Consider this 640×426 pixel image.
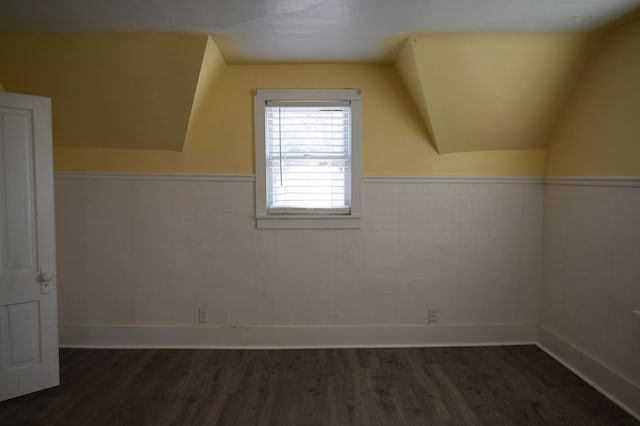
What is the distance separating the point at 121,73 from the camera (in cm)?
338

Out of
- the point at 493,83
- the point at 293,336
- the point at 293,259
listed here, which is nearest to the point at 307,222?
the point at 293,259

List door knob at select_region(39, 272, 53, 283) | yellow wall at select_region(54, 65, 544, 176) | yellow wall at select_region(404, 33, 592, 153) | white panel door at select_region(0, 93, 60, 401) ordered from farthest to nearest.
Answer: yellow wall at select_region(54, 65, 544, 176)
yellow wall at select_region(404, 33, 592, 153)
door knob at select_region(39, 272, 53, 283)
white panel door at select_region(0, 93, 60, 401)

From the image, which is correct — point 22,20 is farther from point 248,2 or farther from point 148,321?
point 148,321

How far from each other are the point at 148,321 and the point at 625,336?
3.89 meters

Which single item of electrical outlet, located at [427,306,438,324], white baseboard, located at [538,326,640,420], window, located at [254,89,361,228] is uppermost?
window, located at [254,89,361,228]

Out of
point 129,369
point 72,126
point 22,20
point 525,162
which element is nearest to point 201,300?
point 129,369

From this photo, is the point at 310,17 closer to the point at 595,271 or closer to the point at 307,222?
the point at 307,222

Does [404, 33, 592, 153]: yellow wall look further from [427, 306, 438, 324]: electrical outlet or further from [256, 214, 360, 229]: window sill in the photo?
[427, 306, 438, 324]: electrical outlet

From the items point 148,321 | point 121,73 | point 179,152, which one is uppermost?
point 121,73

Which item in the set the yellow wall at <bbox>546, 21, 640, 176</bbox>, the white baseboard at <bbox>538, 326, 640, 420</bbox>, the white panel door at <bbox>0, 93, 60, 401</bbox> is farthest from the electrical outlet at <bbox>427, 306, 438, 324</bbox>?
the white panel door at <bbox>0, 93, 60, 401</bbox>

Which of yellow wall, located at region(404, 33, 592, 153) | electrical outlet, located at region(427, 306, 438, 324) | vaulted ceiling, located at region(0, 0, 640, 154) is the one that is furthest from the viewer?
electrical outlet, located at region(427, 306, 438, 324)

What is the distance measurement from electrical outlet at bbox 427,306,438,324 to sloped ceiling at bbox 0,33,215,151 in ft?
9.14

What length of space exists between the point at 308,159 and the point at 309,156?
32mm

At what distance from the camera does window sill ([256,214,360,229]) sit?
388 centimetres
